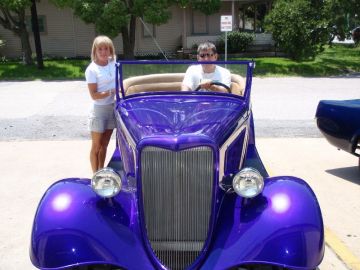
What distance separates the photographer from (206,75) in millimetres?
4672

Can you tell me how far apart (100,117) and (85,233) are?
268 centimetres

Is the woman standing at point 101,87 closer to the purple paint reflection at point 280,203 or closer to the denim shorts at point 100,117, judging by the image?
the denim shorts at point 100,117

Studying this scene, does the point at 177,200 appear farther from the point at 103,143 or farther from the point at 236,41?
the point at 236,41

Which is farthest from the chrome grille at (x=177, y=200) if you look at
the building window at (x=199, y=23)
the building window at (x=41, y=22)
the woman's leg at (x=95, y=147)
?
the building window at (x=41, y=22)

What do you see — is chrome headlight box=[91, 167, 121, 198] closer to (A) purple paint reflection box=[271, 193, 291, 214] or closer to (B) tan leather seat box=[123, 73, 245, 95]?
(A) purple paint reflection box=[271, 193, 291, 214]

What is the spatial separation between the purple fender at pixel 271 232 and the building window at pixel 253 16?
928 inches

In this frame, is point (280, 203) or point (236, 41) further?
point (236, 41)

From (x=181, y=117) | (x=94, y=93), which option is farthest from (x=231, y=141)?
(x=94, y=93)

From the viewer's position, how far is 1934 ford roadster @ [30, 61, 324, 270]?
276 centimetres

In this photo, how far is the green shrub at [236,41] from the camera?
22.2 metres

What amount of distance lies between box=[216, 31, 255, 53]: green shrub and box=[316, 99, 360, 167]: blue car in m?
Answer: 16.9

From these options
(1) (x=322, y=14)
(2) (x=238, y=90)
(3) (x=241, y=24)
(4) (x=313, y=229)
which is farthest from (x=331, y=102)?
(3) (x=241, y=24)

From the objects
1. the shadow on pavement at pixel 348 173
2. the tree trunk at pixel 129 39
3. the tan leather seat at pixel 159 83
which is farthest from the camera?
the tree trunk at pixel 129 39

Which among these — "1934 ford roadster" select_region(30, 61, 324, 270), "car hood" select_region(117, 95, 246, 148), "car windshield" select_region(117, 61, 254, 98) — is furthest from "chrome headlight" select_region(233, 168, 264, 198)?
"car windshield" select_region(117, 61, 254, 98)
